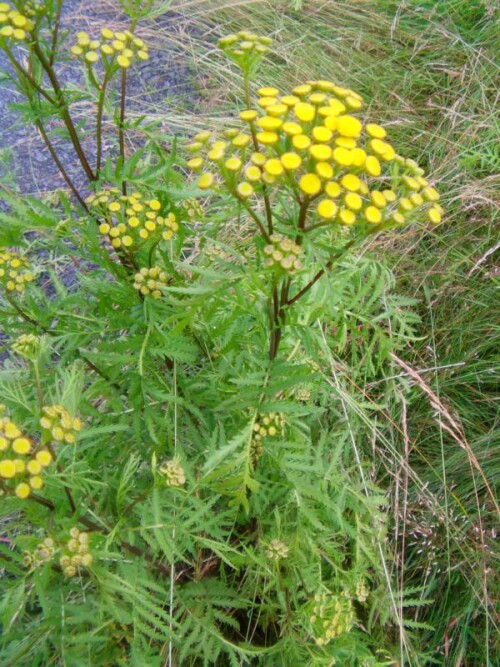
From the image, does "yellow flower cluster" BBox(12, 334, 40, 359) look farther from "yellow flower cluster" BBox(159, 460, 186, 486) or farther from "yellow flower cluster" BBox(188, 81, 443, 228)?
"yellow flower cluster" BBox(188, 81, 443, 228)

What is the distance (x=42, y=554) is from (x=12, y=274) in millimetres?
862

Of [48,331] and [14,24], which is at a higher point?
[14,24]

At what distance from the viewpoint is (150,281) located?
1693 millimetres

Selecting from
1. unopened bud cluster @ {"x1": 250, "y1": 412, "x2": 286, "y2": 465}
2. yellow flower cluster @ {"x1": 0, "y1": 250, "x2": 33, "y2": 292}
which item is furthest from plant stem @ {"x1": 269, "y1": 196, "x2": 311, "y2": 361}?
yellow flower cluster @ {"x1": 0, "y1": 250, "x2": 33, "y2": 292}

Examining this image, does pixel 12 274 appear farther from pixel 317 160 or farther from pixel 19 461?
pixel 317 160

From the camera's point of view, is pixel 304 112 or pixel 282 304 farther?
pixel 282 304

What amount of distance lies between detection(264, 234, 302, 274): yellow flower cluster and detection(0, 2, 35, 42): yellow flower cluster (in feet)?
2.73

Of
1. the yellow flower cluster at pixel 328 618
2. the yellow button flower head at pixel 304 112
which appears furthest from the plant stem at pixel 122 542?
the yellow button flower head at pixel 304 112

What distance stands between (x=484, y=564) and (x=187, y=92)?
3584mm

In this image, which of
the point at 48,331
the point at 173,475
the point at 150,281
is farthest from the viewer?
the point at 48,331

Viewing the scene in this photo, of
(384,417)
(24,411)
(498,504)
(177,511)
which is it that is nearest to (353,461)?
(384,417)

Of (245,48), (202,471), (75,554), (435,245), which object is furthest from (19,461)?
(435,245)

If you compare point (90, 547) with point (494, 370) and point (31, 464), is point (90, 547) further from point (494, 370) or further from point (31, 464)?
point (494, 370)

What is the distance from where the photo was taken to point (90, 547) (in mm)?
1410
